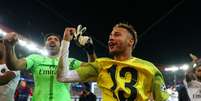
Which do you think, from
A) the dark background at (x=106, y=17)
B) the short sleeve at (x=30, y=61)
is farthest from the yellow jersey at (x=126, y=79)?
the dark background at (x=106, y=17)

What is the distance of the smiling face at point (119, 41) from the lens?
12.4 ft

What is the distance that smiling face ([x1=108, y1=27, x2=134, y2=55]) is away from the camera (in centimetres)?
377

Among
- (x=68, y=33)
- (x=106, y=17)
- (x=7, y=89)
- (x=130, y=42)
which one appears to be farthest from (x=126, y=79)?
(x=106, y=17)

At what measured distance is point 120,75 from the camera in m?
3.69

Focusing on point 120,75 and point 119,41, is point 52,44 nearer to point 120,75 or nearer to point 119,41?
point 119,41

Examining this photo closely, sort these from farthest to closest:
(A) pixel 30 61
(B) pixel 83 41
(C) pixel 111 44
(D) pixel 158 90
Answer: (A) pixel 30 61 → (B) pixel 83 41 → (C) pixel 111 44 → (D) pixel 158 90

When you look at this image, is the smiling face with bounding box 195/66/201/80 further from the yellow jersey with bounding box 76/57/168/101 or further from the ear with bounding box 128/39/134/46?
the yellow jersey with bounding box 76/57/168/101

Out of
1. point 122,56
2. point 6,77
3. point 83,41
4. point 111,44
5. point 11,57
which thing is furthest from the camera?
point 6,77

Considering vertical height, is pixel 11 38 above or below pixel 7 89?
above

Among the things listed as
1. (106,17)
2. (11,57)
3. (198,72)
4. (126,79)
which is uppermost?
(106,17)

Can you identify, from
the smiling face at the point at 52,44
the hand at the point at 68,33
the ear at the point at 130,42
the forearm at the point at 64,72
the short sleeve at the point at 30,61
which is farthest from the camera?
the smiling face at the point at 52,44

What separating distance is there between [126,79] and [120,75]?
65 millimetres

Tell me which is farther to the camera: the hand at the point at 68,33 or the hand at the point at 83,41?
the hand at the point at 83,41

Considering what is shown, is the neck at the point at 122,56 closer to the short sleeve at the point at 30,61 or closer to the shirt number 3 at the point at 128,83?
the shirt number 3 at the point at 128,83
